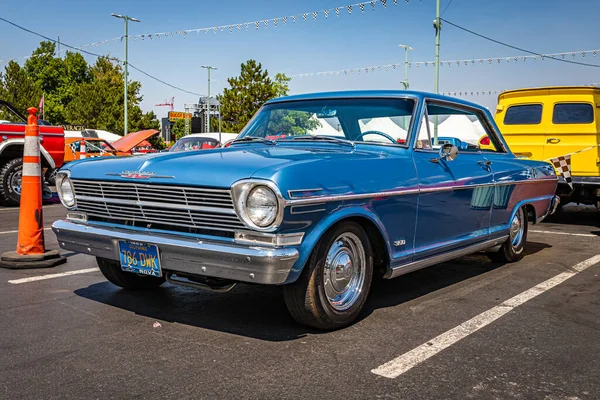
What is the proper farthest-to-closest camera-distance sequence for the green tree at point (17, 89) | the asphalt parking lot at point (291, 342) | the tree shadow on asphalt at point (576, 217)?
the green tree at point (17, 89), the tree shadow on asphalt at point (576, 217), the asphalt parking lot at point (291, 342)

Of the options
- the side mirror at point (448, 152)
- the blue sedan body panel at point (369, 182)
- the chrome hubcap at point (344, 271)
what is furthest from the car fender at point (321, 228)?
the side mirror at point (448, 152)

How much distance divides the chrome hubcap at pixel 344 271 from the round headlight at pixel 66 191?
1.85 m

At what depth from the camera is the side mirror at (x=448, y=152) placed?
4.62m

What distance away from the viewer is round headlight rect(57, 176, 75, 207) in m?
4.26

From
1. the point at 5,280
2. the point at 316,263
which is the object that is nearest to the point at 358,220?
the point at 316,263

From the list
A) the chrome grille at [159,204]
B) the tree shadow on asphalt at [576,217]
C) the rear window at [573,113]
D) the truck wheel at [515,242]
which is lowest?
the tree shadow on asphalt at [576,217]

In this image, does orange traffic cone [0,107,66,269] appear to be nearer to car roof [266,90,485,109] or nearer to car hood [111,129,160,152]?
car roof [266,90,485,109]

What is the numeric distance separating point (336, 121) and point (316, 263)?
157cm

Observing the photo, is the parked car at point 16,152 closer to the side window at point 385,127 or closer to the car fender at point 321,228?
the side window at point 385,127

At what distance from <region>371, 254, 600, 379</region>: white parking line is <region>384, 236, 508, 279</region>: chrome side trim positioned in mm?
512

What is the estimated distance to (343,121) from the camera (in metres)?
4.73

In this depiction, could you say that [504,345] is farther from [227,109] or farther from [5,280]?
[227,109]

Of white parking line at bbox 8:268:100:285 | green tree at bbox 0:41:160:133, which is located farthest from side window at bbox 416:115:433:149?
green tree at bbox 0:41:160:133

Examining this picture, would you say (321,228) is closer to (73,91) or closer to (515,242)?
(515,242)
